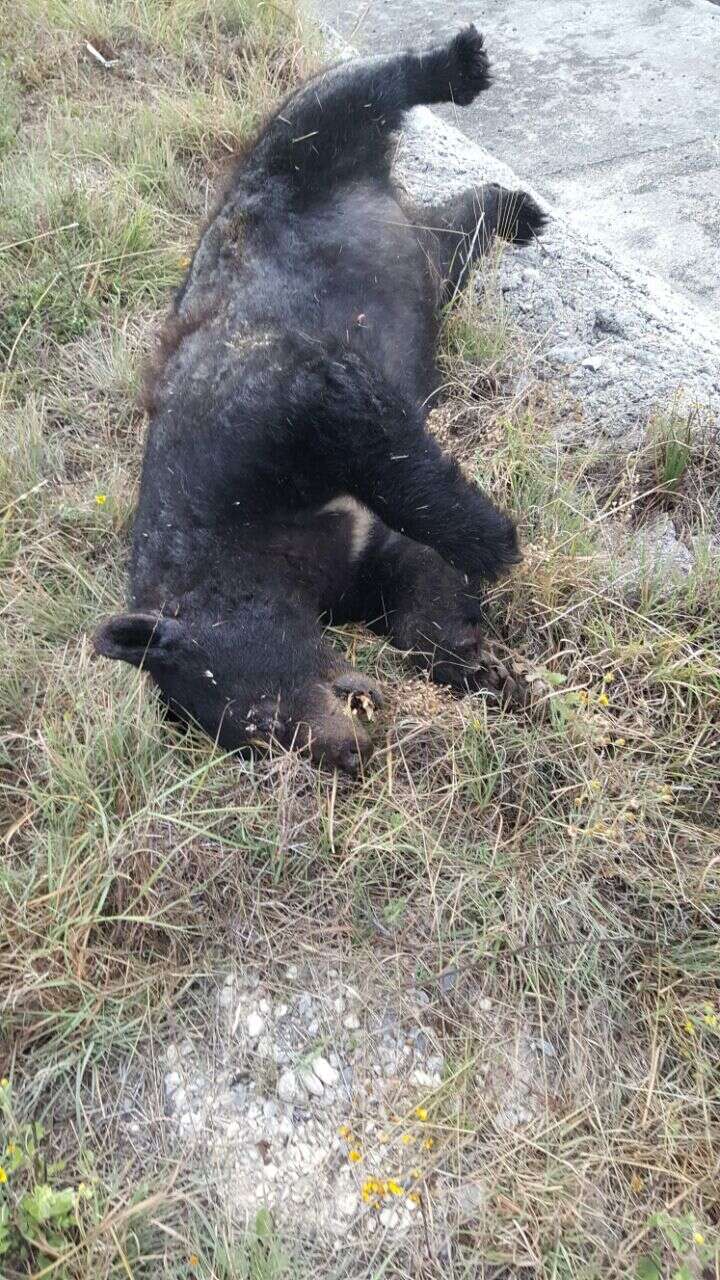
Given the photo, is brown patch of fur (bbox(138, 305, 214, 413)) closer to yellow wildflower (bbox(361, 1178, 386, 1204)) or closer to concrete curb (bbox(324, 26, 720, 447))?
concrete curb (bbox(324, 26, 720, 447))

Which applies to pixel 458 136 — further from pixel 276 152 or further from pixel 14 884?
pixel 14 884

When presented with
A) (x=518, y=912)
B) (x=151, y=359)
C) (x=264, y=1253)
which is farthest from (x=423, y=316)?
(x=264, y=1253)

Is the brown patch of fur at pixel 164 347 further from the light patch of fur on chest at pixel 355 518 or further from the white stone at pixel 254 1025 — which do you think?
the white stone at pixel 254 1025

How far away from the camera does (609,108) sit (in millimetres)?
5539

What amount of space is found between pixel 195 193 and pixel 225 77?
1.09 meters

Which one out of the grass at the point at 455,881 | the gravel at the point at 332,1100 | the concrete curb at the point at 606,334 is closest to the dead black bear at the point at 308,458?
the grass at the point at 455,881

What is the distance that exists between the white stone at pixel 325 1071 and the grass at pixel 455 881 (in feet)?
0.81

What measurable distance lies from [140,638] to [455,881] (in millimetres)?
1161

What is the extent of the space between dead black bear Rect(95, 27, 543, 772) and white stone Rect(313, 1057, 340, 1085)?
0.84 meters

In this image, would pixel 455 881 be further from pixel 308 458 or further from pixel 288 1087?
pixel 308 458

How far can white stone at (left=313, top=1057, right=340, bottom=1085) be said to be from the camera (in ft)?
9.00

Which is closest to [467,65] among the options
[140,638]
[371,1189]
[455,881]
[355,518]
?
[355,518]

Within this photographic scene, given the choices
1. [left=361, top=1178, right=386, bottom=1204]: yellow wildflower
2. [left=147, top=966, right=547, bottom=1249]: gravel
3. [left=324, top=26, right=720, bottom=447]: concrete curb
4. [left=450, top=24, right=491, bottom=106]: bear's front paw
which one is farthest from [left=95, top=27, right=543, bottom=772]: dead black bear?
[left=361, top=1178, right=386, bottom=1204]: yellow wildflower

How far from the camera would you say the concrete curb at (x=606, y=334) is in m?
3.96
